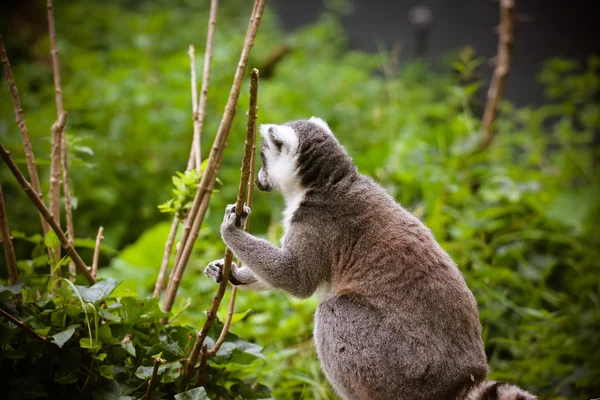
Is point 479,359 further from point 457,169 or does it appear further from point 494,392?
point 457,169

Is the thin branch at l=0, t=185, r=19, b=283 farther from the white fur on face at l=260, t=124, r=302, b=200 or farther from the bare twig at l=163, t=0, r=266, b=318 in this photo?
the white fur on face at l=260, t=124, r=302, b=200

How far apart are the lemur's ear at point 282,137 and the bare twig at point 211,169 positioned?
273 millimetres

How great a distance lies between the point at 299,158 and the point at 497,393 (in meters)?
1.32

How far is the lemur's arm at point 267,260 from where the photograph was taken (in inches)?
95.3

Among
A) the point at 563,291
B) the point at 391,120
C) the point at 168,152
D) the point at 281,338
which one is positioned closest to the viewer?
the point at 281,338

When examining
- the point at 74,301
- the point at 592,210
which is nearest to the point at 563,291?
the point at 592,210

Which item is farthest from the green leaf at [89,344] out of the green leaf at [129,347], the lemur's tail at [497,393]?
the lemur's tail at [497,393]

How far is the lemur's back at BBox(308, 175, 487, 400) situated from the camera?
2.29 meters

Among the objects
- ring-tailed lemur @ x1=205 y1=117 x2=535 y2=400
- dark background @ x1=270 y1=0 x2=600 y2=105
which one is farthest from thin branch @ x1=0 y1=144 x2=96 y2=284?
dark background @ x1=270 y1=0 x2=600 y2=105

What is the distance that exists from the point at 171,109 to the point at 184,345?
388cm

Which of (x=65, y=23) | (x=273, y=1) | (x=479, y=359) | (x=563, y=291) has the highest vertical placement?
(x=273, y=1)

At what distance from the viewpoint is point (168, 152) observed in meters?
5.79

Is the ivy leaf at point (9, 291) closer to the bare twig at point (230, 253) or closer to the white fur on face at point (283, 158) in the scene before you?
the bare twig at point (230, 253)

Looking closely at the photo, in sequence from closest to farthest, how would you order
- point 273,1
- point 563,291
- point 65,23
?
1. point 563,291
2. point 65,23
3. point 273,1
